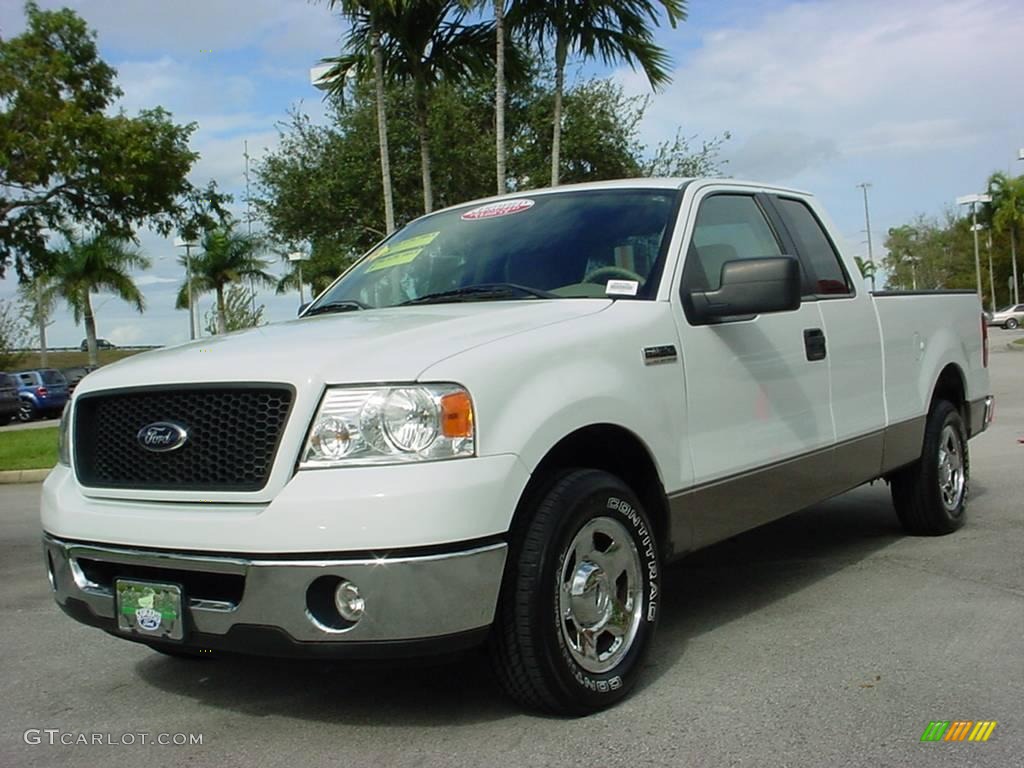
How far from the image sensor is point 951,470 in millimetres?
6598

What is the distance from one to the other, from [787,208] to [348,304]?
2273mm

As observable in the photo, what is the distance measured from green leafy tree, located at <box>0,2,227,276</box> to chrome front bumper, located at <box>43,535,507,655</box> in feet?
64.8

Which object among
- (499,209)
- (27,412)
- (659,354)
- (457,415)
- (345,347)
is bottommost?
(27,412)

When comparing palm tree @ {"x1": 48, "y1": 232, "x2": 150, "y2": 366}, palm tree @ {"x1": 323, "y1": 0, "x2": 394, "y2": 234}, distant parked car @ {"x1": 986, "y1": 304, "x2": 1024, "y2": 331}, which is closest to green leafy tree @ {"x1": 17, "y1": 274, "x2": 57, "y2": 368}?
palm tree @ {"x1": 48, "y1": 232, "x2": 150, "y2": 366}

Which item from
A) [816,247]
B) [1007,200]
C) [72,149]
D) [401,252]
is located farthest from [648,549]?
[1007,200]

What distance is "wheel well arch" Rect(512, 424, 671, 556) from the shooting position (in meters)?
3.60

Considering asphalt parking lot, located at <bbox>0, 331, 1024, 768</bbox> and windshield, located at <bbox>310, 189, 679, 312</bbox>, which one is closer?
asphalt parking lot, located at <bbox>0, 331, 1024, 768</bbox>

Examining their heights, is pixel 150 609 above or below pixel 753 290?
below

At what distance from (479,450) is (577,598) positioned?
0.68m

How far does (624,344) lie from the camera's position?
3.96 meters

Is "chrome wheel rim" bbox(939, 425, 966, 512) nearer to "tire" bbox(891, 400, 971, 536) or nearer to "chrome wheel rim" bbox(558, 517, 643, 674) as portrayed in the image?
"tire" bbox(891, 400, 971, 536)

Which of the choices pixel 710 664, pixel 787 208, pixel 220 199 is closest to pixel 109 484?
pixel 710 664

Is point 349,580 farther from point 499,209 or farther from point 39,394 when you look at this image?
point 39,394

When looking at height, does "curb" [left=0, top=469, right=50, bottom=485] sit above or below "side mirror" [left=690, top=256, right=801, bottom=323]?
below
